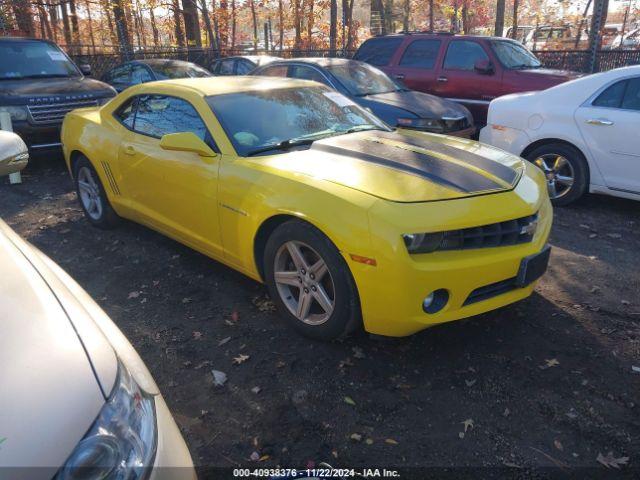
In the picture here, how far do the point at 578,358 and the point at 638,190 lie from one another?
289 cm

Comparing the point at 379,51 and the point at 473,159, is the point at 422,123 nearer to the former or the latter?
the point at 379,51

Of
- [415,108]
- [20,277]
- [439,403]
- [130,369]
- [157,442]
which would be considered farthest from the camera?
[415,108]

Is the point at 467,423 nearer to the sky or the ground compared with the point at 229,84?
nearer to the ground

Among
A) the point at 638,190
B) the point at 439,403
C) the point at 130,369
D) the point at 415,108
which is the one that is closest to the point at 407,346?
the point at 439,403

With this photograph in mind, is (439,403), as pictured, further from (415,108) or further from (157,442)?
(415,108)

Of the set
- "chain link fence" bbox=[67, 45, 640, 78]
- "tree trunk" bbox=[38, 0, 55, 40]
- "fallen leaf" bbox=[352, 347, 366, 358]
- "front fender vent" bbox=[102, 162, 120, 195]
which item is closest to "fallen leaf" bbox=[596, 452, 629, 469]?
"fallen leaf" bbox=[352, 347, 366, 358]

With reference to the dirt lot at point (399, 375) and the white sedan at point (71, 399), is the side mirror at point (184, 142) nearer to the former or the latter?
the dirt lot at point (399, 375)

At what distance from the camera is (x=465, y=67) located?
9.17 metres

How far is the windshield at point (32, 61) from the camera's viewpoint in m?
8.52

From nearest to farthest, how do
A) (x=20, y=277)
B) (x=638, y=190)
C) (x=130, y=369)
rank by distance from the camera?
(x=130, y=369) → (x=20, y=277) → (x=638, y=190)

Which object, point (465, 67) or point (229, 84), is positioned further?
point (465, 67)

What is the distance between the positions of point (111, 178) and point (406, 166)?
2.93 meters

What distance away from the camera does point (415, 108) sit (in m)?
7.46

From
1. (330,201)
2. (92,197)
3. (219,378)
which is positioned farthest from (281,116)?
(92,197)
